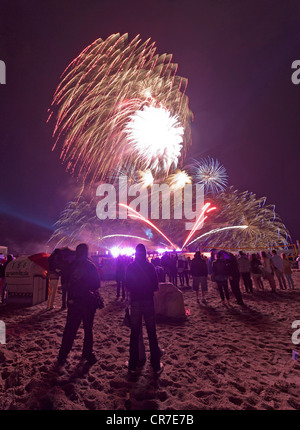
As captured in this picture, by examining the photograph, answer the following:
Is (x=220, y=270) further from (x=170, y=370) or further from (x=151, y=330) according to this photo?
(x=151, y=330)

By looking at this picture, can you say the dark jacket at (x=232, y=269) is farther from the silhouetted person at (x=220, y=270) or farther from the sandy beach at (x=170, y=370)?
the sandy beach at (x=170, y=370)

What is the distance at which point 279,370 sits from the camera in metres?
3.90

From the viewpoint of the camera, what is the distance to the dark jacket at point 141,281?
3.93 m

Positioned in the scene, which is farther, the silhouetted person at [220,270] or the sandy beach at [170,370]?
the silhouetted person at [220,270]

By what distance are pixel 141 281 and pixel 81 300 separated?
1.11 m

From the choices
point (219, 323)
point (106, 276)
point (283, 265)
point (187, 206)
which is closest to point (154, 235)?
point (187, 206)

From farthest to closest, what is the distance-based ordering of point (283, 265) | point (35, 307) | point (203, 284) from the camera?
point (283, 265) < point (203, 284) < point (35, 307)

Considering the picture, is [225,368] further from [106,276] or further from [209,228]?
[209,228]

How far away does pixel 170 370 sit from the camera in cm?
396

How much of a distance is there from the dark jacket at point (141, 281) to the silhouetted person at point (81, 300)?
0.68 meters

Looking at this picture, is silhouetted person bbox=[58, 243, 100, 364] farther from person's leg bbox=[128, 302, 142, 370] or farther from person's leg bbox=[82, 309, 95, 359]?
person's leg bbox=[128, 302, 142, 370]

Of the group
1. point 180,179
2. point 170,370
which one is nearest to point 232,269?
point 170,370

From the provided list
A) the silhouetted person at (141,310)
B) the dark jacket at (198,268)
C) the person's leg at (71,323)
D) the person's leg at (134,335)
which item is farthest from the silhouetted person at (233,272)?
the person's leg at (71,323)
